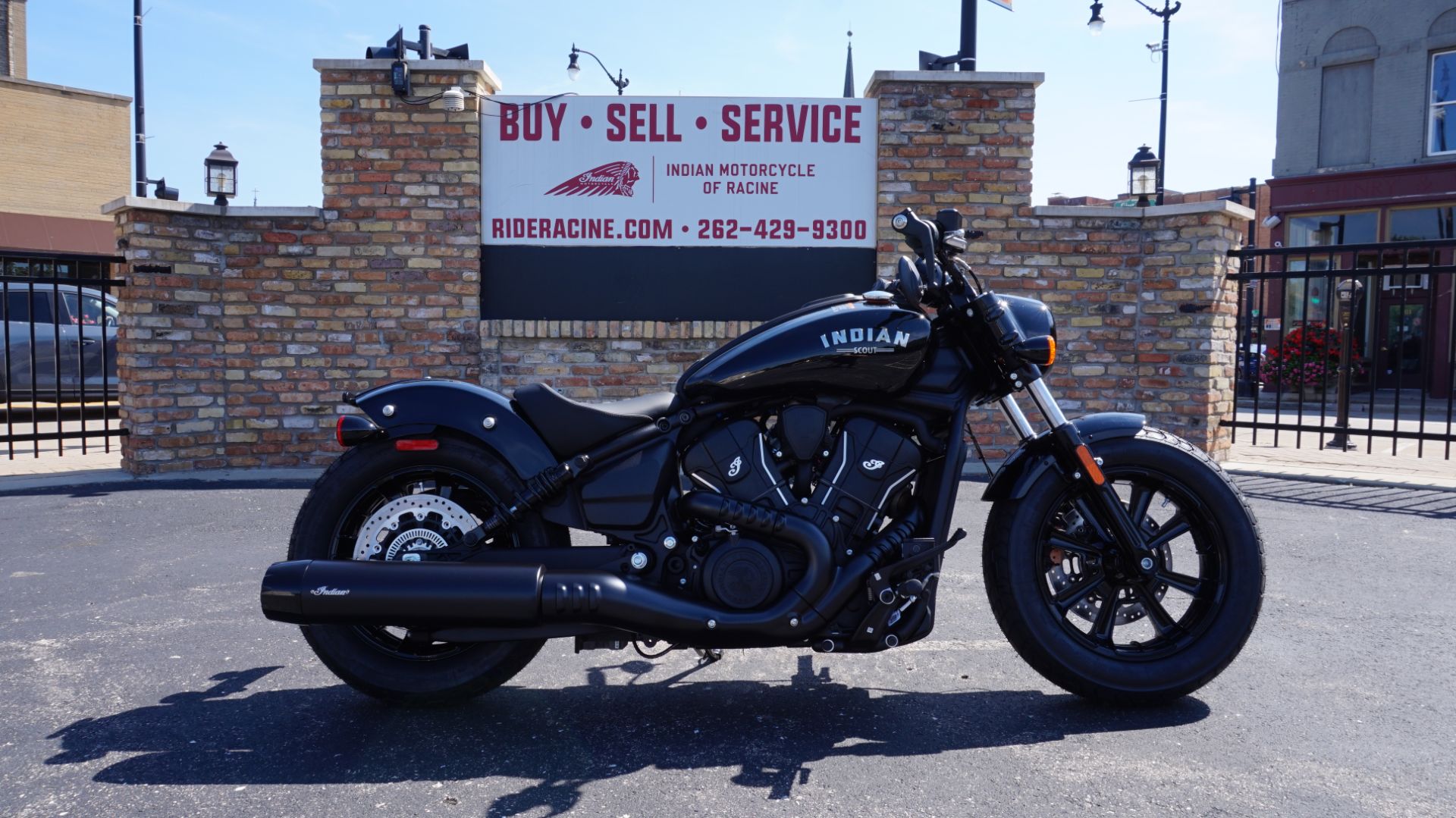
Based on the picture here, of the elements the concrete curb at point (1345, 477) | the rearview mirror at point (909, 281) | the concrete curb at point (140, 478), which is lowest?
the concrete curb at point (140, 478)

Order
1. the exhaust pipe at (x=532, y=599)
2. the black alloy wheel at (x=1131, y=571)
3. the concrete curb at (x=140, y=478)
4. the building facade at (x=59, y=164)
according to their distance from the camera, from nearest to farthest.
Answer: the exhaust pipe at (x=532, y=599) → the black alloy wheel at (x=1131, y=571) → the concrete curb at (x=140, y=478) → the building facade at (x=59, y=164)

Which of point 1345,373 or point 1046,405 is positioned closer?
point 1046,405

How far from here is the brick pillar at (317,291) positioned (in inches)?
309

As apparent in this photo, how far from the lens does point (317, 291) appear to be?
319 inches

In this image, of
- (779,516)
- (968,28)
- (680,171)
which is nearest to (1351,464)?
(968,28)

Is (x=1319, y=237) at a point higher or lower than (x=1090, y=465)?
higher

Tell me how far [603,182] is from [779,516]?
6.00 meters

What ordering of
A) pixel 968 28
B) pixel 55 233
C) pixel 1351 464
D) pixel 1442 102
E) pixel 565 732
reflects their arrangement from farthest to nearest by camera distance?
pixel 55 233 < pixel 1442 102 < pixel 968 28 < pixel 1351 464 < pixel 565 732

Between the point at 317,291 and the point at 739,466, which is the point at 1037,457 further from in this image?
the point at 317,291

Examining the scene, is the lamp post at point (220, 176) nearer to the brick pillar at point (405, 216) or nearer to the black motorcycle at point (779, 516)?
the brick pillar at point (405, 216)

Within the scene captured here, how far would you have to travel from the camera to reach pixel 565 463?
3051mm

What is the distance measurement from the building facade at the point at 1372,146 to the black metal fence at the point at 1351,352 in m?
0.09

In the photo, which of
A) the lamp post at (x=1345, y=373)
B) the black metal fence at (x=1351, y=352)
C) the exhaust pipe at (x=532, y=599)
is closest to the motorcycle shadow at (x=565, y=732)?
the exhaust pipe at (x=532, y=599)

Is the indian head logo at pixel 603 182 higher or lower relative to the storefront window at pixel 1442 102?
lower
